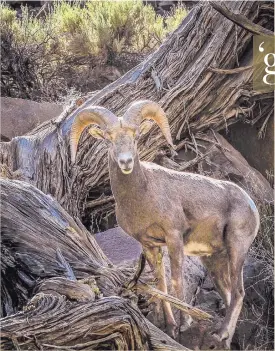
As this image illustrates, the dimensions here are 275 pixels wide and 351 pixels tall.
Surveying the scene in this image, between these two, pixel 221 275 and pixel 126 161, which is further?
pixel 221 275

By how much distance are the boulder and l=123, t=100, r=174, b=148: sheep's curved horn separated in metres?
5.72

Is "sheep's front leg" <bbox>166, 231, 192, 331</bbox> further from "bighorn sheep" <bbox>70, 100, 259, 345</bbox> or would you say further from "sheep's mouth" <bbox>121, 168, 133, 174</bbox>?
"sheep's mouth" <bbox>121, 168, 133, 174</bbox>

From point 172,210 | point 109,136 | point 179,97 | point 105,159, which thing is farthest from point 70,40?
point 109,136

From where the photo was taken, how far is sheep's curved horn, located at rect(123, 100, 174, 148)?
669 centimetres

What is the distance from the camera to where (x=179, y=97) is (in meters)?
12.3

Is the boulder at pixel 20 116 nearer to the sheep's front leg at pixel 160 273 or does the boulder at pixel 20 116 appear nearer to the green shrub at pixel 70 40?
the green shrub at pixel 70 40

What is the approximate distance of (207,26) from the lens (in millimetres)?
12547

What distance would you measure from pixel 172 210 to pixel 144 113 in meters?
0.71

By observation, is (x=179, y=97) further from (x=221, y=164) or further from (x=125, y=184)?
(x=125, y=184)

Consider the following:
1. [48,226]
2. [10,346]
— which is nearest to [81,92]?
[48,226]

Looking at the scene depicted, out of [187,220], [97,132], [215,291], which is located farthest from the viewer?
[215,291]

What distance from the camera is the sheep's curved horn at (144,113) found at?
6689 mm

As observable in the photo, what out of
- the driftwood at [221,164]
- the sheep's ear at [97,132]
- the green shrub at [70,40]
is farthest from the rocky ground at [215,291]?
the green shrub at [70,40]

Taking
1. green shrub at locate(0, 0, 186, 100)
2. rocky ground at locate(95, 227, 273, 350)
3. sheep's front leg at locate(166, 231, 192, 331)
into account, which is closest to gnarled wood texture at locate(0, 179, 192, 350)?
sheep's front leg at locate(166, 231, 192, 331)
